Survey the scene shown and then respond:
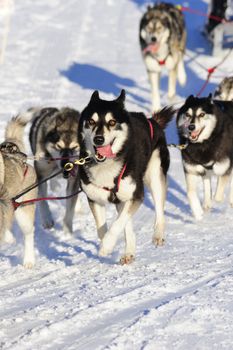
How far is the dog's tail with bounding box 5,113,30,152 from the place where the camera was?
4691 millimetres

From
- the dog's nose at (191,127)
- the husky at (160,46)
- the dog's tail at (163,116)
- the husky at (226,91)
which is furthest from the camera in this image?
the husky at (160,46)

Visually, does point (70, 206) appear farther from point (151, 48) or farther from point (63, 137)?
point (151, 48)

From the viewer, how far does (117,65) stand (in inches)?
460

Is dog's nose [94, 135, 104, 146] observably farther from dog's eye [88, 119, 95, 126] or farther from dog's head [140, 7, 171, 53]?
dog's head [140, 7, 171, 53]

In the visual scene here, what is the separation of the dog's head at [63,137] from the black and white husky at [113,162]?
0.81 metres

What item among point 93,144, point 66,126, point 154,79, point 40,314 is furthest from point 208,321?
point 154,79

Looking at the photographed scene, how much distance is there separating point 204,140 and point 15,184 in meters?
1.80

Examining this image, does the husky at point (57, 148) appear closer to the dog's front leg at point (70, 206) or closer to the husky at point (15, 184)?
the dog's front leg at point (70, 206)

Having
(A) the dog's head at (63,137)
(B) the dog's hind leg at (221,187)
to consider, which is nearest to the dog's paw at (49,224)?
(A) the dog's head at (63,137)

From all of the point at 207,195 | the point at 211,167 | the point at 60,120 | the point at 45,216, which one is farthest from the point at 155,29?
the point at 45,216

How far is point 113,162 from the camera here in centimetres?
425

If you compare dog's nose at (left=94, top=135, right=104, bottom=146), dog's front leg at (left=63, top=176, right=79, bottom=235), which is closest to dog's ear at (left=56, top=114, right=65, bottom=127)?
dog's front leg at (left=63, top=176, right=79, bottom=235)

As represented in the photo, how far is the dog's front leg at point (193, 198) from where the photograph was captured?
555cm

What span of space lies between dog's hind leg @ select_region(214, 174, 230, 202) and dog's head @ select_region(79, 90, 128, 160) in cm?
159
